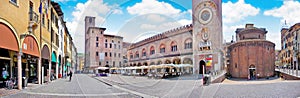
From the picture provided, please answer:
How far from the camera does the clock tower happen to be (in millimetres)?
43000

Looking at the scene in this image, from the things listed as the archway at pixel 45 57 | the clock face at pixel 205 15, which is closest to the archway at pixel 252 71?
the clock face at pixel 205 15

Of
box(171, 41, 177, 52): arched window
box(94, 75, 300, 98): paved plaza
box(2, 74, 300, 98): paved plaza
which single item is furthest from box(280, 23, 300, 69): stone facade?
box(2, 74, 300, 98): paved plaza

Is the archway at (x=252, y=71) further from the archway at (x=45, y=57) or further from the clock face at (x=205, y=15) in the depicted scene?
the archway at (x=45, y=57)

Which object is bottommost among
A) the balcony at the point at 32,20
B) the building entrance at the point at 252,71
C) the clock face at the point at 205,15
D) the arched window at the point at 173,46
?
the building entrance at the point at 252,71

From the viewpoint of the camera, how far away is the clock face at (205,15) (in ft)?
142

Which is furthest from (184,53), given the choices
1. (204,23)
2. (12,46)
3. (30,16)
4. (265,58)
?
(12,46)

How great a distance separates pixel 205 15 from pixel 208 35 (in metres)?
3.66

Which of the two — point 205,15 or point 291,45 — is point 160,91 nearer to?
point 205,15

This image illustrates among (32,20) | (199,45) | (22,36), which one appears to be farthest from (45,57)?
(199,45)

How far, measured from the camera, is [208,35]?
44188mm

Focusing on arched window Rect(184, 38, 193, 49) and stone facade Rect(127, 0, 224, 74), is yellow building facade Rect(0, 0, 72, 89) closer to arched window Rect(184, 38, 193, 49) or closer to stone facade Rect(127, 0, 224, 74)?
stone facade Rect(127, 0, 224, 74)

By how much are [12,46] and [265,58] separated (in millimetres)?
42180

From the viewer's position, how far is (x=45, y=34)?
25.9 m

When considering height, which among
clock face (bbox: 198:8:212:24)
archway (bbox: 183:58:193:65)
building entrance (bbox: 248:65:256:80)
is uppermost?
clock face (bbox: 198:8:212:24)
